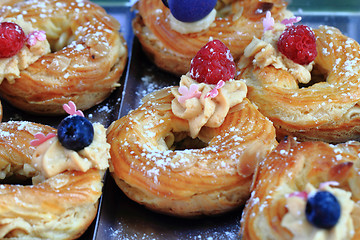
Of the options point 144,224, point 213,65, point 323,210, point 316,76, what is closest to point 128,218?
point 144,224

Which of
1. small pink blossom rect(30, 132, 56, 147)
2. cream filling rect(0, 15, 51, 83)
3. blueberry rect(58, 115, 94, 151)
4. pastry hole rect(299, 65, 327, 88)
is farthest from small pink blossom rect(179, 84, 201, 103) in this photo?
cream filling rect(0, 15, 51, 83)

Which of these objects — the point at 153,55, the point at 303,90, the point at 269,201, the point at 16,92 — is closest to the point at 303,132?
the point at 303,90

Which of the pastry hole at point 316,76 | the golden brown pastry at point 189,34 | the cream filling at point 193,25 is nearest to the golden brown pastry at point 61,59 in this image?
the golden brown pastry at point 189,34

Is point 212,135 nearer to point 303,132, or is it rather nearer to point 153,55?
point 303,132

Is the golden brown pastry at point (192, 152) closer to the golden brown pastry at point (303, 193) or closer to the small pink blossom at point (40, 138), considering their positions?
the golden brown pastry at point (303, 193)

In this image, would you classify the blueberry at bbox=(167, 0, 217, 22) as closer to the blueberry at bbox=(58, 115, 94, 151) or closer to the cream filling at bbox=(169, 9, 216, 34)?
the cream filling at bbox=(169, 9, 216, 34)

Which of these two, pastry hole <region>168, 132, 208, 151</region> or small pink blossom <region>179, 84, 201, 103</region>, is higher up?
small pink blossom <region>179, 84, 201, 103</region>
